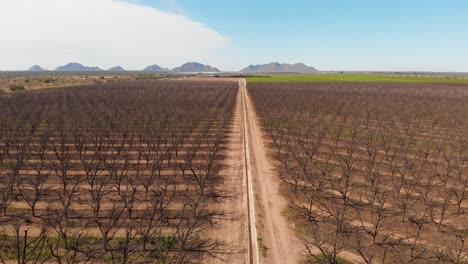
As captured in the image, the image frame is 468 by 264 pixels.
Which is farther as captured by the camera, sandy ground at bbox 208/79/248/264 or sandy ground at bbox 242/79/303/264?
sandy ground at bbox 208/79/248/264

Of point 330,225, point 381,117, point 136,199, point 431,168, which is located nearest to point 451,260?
point 330,225

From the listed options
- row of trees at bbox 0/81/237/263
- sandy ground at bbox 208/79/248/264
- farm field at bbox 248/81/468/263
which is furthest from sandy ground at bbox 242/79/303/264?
row of trees at bbox 0/81/237/263

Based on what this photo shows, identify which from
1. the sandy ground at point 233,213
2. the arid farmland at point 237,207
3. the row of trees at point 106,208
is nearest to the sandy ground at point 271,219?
the arid farmland at point 237,207

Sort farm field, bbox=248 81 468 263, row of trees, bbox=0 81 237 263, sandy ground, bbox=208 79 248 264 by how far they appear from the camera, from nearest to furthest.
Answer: row of trees, bbox=0 81 237 263
sandy ground, bbox=208 79 248 264
farm field, bbox=248 81 468 263

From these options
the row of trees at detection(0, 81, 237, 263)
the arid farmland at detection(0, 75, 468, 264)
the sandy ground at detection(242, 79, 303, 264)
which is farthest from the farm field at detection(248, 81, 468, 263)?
the row of trees at detection(0, 81, 237, 263)

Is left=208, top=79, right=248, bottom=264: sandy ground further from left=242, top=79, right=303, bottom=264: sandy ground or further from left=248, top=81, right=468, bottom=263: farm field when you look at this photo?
left=248, top=81, right=468, bottom=263: farm field

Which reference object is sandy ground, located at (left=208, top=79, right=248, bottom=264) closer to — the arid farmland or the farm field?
the arid farmland

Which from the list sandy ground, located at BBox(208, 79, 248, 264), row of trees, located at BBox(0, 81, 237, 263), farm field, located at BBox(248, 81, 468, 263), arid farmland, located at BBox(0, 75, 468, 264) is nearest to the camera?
row of trees, located at BBox(0, 81, 237, 263)

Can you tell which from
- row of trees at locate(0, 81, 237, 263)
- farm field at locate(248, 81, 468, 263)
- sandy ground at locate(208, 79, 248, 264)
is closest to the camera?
row of trees at locate(0, 81, 237, 263)

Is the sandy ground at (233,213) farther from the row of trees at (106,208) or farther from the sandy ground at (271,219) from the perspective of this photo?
the sandy ground at (271,219)
